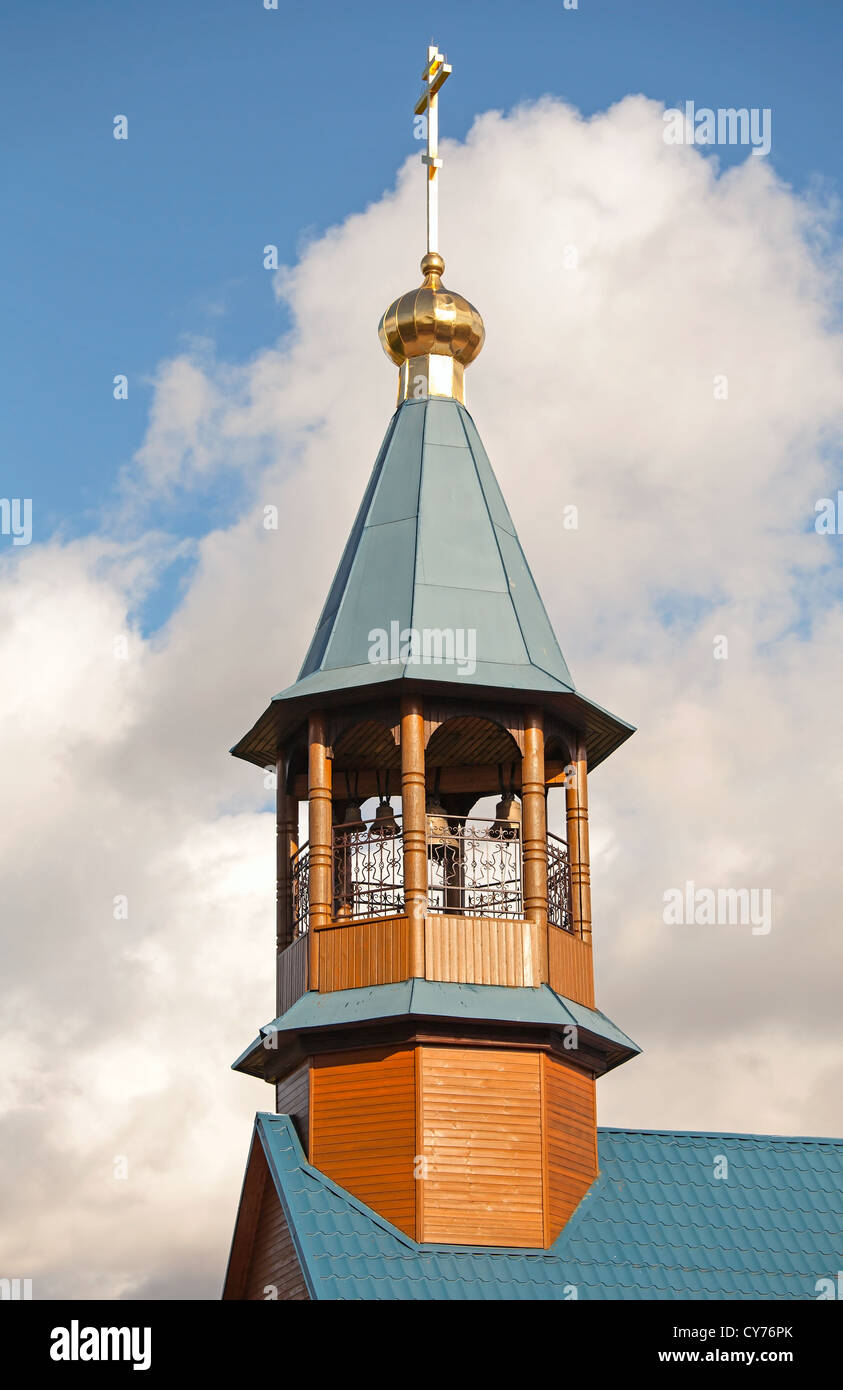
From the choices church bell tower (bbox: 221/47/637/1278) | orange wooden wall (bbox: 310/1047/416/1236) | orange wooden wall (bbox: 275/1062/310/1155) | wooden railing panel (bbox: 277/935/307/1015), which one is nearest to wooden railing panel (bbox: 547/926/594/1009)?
church bell tower (bbox: 221/47/637/1278)

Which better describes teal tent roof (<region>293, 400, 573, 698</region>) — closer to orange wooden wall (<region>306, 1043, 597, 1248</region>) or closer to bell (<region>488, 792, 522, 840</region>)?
bell (<region>488, 792, 522, 840</region>)

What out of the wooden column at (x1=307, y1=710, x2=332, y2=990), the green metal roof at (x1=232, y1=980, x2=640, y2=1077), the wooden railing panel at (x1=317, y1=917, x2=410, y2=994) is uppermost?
the wooden column at (x1=307, y1=710, x2=332, y2=990)

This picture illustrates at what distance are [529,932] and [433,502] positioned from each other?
4.90 metres

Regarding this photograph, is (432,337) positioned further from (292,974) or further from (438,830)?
(292,974)

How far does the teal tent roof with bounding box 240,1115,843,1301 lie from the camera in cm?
1716

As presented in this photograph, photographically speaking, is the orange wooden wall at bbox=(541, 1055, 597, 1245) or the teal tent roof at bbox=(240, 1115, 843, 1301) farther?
the orange wooden wall at bbox=(541, 1055, 597, 1245)

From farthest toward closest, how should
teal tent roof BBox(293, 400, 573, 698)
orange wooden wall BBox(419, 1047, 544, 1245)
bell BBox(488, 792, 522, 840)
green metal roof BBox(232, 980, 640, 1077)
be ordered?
bell BBox(488, 792, 522, 840), teal tent roof BBox(293, 400, 573, 698), green metal roof BBox(232, 980, 640, 1077), orange wooden wall BBox(419, 1047, 544, 1245)

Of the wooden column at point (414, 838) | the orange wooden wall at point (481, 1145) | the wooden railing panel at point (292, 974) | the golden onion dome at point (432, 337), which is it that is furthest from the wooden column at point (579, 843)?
the golden onion dome at point (432, 337)

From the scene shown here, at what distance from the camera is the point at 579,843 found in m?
20.4

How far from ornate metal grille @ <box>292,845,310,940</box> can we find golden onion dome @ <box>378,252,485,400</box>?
5.61m

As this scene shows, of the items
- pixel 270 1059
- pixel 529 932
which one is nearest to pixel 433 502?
pixel 529 932

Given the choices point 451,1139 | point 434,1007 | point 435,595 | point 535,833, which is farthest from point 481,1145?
point 435,595
